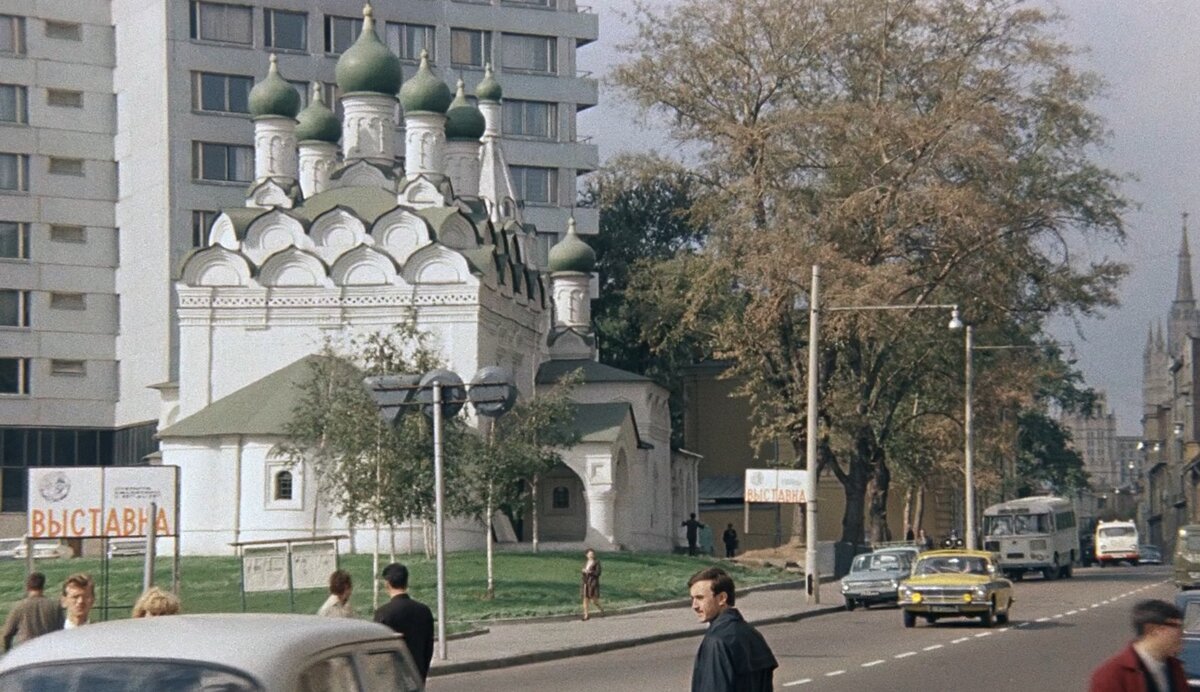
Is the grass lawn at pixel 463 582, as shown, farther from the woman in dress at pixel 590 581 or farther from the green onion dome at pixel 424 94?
the green onion dome at pixel 424 94

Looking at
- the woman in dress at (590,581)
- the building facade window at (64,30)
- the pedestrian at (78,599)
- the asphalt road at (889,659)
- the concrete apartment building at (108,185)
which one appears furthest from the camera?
the building facade window at (64,30)

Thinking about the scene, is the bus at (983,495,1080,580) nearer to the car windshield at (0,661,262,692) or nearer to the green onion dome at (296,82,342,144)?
the green onion dome at (296,82,342,144)

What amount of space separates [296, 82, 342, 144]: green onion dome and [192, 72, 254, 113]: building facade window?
1118 centimetres

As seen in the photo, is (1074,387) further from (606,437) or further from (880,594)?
(880,594)

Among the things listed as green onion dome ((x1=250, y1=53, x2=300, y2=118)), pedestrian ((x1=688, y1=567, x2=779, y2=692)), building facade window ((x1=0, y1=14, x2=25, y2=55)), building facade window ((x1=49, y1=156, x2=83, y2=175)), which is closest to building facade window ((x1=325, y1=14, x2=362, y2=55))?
building facade window ((x1=49, y1=156, x2=83, y2=175))

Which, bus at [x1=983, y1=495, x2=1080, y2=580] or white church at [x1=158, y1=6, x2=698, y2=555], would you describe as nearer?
white church at [x1=158, y1=6, x2=698, y2=555]

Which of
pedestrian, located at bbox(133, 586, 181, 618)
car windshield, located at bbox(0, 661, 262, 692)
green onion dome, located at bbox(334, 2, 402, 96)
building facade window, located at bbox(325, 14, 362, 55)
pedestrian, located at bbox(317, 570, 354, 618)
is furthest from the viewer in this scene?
building facade window, located at bbox(325, 14, 362, 55)

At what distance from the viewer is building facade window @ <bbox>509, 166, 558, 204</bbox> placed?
83.3 meters

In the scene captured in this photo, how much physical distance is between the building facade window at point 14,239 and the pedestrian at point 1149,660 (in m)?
69.7

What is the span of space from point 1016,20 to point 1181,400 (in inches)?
3811

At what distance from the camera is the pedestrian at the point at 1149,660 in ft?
28.2

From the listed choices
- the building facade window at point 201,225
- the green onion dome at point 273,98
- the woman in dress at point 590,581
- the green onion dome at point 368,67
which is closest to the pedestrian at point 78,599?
the woman in dress at point 590,581

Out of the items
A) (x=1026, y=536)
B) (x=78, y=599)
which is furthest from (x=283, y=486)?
(x=78, y=599)

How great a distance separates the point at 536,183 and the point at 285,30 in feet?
42.5
